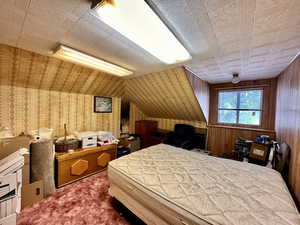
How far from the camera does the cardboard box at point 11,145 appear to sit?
1685 mm

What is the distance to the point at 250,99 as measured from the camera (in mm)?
3268

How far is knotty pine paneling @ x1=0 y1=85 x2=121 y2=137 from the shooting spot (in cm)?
226

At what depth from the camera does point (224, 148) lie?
11.2 feet

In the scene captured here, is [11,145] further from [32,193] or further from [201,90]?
[201,90]

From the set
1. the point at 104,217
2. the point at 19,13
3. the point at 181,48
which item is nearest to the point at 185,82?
the point at 181,48

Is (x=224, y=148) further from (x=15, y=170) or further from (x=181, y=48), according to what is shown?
(x=15, y=170)

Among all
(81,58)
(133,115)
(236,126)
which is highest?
(81,58)

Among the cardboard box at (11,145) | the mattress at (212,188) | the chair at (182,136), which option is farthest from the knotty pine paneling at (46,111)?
the chair at (182,136)

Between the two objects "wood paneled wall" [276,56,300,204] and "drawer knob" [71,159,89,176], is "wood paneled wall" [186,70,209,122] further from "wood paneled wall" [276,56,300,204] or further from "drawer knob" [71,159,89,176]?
"drawer knob" [71,159,89,176]

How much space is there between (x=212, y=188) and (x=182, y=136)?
264 cm

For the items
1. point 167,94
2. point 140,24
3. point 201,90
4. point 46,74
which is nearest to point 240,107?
point 201,90

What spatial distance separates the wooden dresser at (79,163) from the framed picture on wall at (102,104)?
1.19m

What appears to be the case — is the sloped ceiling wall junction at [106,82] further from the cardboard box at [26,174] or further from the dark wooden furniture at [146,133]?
the cardboard box at [26,174]

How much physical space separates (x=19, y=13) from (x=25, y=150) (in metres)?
1.81
